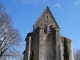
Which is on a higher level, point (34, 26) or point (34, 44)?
point (34, 26)

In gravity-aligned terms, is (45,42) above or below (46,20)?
below

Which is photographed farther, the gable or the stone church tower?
the gable

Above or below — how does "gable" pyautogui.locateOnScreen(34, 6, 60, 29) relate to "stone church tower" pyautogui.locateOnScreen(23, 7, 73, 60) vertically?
above

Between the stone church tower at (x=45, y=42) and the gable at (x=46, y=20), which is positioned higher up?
the gable at (x=46, y=20)

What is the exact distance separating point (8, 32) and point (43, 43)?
429 inches

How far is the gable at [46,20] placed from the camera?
114 feet

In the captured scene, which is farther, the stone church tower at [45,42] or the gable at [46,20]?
the gable at [46,20]

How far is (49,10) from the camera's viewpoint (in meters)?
36.5

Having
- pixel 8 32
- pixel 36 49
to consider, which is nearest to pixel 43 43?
pixel 36 49

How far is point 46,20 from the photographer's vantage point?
35531 mm

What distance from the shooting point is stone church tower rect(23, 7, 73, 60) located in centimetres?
3159

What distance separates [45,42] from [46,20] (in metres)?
4.80

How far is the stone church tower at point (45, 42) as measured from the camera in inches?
1244

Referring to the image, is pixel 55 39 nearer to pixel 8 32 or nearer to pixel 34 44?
pixel 34 44
